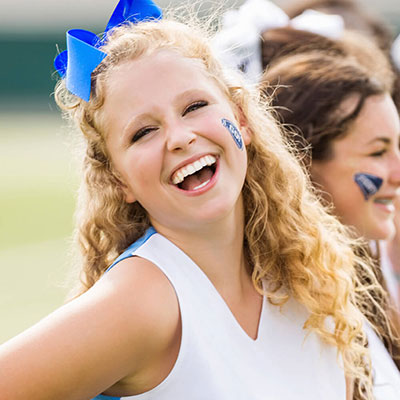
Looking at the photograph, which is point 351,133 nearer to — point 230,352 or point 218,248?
point 218,248

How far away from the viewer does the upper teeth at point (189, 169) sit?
192cm

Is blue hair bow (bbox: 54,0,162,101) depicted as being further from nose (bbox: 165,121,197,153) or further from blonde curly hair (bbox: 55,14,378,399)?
nose (bbox: 165,121,197,153)

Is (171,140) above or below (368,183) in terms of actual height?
above

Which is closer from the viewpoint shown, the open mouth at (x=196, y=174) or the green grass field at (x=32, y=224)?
the open mouth at (x=196, y=174)

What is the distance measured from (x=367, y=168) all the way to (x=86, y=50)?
1.19m

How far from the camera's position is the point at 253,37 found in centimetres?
303

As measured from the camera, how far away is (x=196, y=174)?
2049 millimetres

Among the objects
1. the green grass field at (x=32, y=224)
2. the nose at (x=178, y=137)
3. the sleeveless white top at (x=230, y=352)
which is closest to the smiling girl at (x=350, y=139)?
the sleeveless white top at (x=230, y=352)

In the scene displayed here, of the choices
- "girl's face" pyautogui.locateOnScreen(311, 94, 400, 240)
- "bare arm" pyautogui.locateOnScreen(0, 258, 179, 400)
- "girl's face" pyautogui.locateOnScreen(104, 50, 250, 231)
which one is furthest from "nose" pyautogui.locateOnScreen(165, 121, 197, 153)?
"girl's face" pyautogui.locateOnScreen(311, 94, 400, 240)

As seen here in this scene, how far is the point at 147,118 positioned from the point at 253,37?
4.15ft

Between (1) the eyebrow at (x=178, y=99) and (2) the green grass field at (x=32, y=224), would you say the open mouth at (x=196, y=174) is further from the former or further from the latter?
(2) the green grass field at (x=32, y=224)

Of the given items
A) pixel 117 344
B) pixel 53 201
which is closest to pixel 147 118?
pixel 117 344

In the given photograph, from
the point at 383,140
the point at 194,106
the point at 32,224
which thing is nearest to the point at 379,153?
the point at 383,140

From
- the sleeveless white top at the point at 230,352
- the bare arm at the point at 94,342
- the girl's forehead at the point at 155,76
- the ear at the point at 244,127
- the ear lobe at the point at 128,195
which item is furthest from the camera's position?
the ear at the point at 244,127
